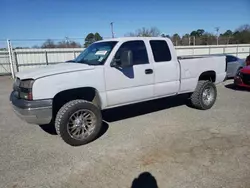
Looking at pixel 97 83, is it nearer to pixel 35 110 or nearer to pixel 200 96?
pixel 35 110

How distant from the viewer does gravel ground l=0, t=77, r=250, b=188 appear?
9.75ft

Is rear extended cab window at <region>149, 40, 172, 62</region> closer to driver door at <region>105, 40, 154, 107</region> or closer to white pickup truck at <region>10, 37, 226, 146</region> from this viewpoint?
white pickup truck at <region>10, 37, 226, 146</region>

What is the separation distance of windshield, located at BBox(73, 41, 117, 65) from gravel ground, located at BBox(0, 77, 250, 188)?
158 cm

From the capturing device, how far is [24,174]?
3.18 meters

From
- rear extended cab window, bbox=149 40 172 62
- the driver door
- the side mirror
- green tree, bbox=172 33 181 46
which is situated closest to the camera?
the side mirror

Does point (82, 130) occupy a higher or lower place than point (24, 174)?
higher

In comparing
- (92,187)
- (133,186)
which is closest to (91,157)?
(92,187)

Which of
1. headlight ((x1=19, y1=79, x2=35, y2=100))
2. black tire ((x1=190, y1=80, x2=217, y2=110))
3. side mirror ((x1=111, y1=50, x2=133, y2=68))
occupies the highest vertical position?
side mirror ((x1=111, y1=50, x2=133, y2=68))

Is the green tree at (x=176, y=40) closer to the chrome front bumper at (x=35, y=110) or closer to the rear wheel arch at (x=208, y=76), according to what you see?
the rear wheel arch at (x=208, y=76)

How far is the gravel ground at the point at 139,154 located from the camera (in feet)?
9.75

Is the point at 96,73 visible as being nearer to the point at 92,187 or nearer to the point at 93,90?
the point at 93,90

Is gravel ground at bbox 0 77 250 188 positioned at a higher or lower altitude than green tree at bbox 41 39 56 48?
lower

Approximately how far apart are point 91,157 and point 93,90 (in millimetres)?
1341

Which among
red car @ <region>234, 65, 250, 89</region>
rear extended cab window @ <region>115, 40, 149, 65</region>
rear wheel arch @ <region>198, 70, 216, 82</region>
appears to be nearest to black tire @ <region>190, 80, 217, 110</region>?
rear wheel arch @ <region>198, 70, 216, 82</region>
